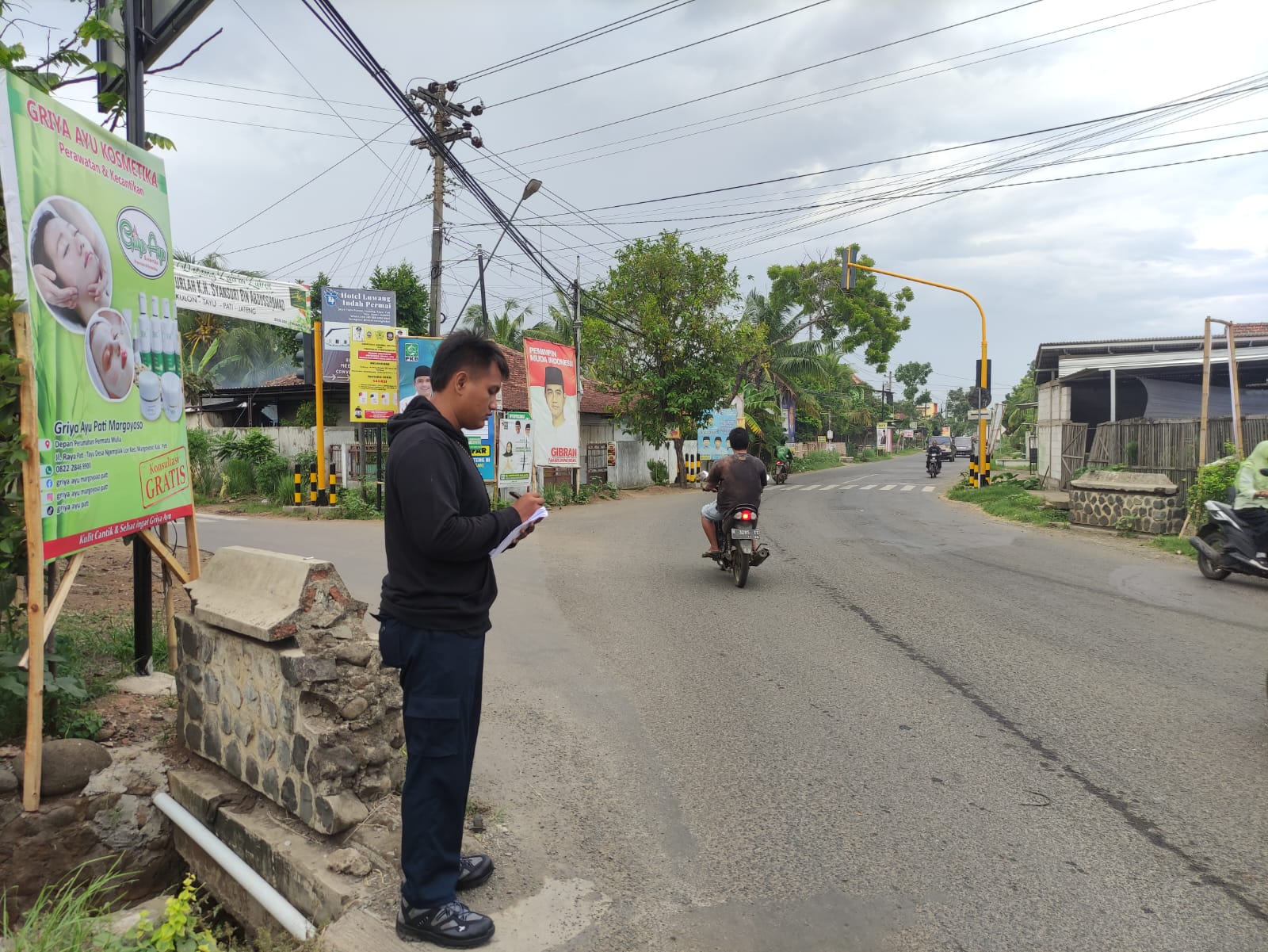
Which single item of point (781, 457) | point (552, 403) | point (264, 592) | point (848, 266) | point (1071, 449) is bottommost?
point (781, 457)

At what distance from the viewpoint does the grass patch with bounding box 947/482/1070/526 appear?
15914 millimetres

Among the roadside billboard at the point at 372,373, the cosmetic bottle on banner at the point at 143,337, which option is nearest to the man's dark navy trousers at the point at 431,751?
the cosmetic bottle on banner at the point at 143,337

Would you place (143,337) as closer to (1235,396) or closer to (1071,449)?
(1235,396)

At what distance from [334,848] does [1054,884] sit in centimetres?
270

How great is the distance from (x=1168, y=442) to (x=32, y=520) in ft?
53.6

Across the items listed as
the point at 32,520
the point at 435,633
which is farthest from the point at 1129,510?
the point at 32,520

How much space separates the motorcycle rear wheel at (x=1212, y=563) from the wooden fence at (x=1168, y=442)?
4345mm

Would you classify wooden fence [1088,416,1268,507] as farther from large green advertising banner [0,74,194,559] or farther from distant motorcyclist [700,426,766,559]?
large green advertising banner [0,74,194,559]

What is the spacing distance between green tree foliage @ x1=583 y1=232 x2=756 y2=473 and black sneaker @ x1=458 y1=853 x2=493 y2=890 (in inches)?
907

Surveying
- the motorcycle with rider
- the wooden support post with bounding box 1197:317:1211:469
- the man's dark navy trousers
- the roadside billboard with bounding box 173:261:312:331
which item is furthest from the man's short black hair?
the wooden support post with bounding box 1197:317:1211:469

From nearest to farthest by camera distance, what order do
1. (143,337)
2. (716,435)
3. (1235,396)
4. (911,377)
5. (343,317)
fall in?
(143,337), (1235,396), (343,317), (716,435), (911,377)

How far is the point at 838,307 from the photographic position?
39219mm

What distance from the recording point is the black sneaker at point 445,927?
2605mm

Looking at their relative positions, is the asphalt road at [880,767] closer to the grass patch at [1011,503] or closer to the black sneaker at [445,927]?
the black sneaker at [445,927]
